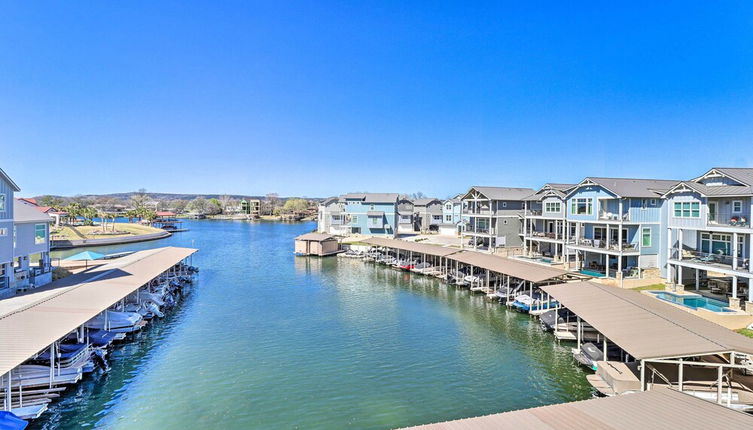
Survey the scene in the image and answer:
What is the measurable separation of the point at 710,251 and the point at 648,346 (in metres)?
19.5

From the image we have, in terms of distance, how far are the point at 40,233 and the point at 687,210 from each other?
160 feet

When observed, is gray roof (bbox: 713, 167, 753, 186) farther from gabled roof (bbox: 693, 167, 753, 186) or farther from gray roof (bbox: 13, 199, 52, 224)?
gray roof (bbox: 13, 199, 52, 224)

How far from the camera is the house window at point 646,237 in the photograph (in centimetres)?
3142

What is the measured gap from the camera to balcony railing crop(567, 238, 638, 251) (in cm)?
3120

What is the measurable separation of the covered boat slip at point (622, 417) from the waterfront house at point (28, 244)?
3113cm

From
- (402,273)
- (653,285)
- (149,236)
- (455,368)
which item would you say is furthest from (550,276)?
(149,236)

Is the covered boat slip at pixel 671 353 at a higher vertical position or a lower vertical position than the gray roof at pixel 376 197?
lower

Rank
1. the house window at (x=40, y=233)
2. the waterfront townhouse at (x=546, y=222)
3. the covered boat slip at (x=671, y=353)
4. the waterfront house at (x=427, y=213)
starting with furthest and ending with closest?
the waterfront house at (x=427, y=213) → the waterfront townhouse at (x=546, y=222) → the house window at (x=40, y=233) → the covered boat slip at (x=671, y=353)

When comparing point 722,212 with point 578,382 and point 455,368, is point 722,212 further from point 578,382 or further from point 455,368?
point 455,368

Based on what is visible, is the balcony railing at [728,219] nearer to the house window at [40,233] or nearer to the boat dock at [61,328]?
the boat dock at [61,328]

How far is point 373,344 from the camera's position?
22.5 metres

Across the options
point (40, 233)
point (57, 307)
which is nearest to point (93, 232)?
point (40, 233)

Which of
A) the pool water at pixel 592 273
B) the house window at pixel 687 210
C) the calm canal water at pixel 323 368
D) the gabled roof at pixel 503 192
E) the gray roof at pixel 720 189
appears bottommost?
the calm canal water at pixel 323 368

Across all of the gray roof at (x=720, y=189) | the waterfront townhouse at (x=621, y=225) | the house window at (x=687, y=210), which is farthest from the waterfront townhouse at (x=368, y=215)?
the gray roof at (x=720, y=189)
